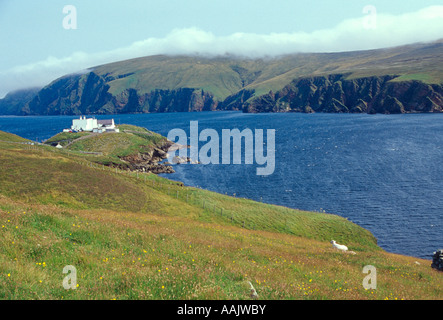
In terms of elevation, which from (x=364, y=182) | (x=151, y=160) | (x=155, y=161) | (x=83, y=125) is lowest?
(x=364, y=182)

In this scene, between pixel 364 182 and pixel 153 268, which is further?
pixel 364 182

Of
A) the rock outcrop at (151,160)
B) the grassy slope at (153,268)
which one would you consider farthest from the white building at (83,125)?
the grassy slope at (153,268)

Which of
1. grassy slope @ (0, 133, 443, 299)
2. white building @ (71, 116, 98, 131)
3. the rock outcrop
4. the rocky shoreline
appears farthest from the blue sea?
white building @ (71, 116, 98, 131)

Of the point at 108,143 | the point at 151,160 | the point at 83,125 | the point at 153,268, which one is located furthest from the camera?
the point at 83,125

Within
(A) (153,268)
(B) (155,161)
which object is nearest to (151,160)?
(B) (155,161)

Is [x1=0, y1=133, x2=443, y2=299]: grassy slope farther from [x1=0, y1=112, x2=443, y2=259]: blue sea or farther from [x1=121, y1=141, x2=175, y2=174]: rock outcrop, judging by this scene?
[x1=121, y1=141, x2=175, y2=174]: rock outcrop

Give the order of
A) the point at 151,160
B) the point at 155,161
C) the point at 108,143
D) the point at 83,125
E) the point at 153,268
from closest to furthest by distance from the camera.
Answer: the point at 153,268
the point at 155,161
the point at 151,160
the point at 108,143
the point at 83,125

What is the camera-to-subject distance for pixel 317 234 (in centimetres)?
5375

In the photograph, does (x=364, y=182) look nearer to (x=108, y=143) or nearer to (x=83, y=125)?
(x=108, y=143)

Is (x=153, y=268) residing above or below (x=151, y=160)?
above

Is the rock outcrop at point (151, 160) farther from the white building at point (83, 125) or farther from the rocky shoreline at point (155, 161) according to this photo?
the white building at point (83, 125)
